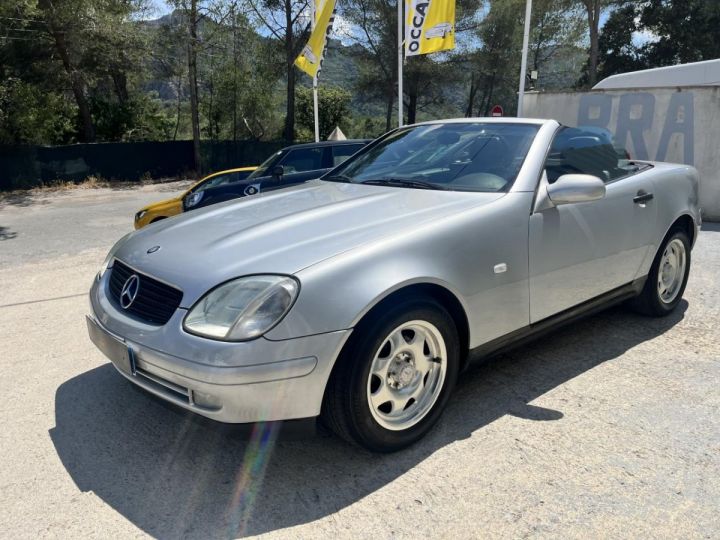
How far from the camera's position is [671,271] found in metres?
4.53

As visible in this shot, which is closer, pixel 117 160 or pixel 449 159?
pixel 449 159

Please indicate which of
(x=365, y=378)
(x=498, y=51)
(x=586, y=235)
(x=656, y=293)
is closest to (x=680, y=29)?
(x=498, y=51)

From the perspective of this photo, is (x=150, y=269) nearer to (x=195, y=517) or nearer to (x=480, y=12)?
(x=195, y=517)

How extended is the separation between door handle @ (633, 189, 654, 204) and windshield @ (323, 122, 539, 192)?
90cm

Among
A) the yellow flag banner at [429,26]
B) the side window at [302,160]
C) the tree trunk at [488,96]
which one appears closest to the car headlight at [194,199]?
the side window at [302,160]

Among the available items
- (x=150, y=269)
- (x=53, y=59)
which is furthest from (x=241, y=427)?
(x=53, y=59)

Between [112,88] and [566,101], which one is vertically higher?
[112,88]

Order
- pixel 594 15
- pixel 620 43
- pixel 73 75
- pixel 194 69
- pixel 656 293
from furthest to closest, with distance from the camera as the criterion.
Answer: pixel 620 43 < pixel 594 15 < pixel 194 69 < pixel 73 75 < pixel 656 293

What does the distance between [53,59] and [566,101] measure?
61.2 ft

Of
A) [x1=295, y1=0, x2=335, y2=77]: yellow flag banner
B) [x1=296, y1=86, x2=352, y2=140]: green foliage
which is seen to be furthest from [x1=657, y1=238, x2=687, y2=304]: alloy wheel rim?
[x1=296, y1=86, x2=352, y2=140]: green foliage

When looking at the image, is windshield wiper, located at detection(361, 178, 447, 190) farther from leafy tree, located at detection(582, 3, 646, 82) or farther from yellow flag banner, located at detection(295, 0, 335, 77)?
leafy tree, located at detection(582, 3, 646, 82)

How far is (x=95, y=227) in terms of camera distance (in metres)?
10.7

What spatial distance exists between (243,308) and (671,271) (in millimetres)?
3687

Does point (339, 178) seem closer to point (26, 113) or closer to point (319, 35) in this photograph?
point (319, 35)
